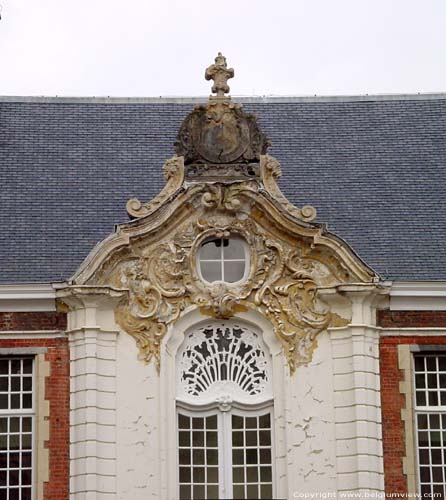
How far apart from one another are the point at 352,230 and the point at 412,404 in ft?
11.8

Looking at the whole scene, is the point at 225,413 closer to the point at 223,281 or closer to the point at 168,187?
the point at 223,281

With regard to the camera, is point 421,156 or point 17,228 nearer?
point 17,228

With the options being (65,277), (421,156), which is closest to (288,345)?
(65,277)

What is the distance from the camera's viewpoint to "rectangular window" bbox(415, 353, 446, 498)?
26359mm

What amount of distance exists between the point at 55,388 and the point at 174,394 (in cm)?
193

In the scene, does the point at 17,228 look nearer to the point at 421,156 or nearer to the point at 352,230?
the point at 352,230

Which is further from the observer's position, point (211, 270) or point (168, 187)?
point (211, 270)

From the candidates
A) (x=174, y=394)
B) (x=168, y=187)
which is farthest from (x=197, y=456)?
(x=168, y=187)

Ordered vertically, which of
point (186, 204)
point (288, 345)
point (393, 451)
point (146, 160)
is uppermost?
point (146, 160)

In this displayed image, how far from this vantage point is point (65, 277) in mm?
27016

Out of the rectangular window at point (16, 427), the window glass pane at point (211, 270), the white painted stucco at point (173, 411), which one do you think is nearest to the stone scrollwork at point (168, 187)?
the window glass pane at point (211, 270)

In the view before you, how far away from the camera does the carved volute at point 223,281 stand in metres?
26.3

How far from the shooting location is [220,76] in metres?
27.4

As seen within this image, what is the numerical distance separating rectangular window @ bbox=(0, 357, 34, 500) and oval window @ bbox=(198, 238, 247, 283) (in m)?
3.27
